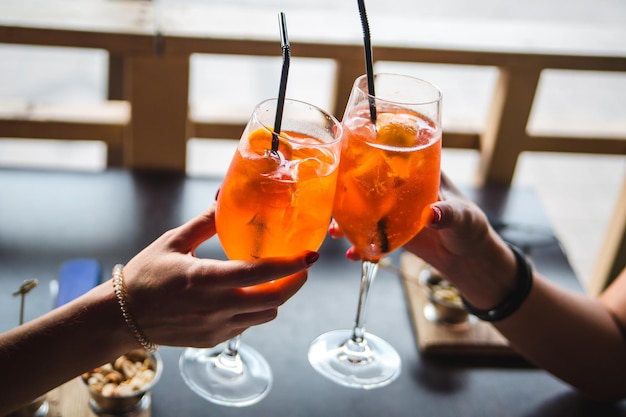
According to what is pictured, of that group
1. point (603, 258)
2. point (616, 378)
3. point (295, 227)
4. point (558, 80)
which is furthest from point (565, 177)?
point (295, 227)

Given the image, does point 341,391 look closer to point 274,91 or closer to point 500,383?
point 500,383

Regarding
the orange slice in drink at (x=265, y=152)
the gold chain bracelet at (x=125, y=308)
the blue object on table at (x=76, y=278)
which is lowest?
the blue object on table at (x=76, y=278)

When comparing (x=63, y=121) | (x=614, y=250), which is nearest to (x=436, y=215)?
(x=63, y=121)

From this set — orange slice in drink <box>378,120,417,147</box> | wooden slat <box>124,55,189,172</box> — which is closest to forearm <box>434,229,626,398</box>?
orange slice in drink <box>378,120,417,147</box>

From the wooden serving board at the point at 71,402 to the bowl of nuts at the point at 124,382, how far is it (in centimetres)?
1

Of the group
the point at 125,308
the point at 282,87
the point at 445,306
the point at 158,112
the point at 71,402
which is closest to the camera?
the point at 282,87

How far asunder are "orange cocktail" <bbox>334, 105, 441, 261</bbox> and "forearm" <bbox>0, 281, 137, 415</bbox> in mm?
357

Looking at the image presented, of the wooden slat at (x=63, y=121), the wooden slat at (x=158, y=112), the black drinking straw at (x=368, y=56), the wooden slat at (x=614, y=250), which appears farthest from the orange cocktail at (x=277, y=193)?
the wooden slat at (x=614, y=250)

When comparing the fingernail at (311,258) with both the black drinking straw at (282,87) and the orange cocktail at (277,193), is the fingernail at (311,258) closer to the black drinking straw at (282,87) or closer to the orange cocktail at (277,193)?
the orange cocktail at (277,193)

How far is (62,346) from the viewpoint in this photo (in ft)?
3.21

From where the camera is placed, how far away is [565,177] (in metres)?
4.45

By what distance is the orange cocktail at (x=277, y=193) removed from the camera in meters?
0.89

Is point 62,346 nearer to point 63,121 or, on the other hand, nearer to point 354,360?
point 354,360

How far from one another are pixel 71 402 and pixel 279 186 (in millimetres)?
Answer: 499
